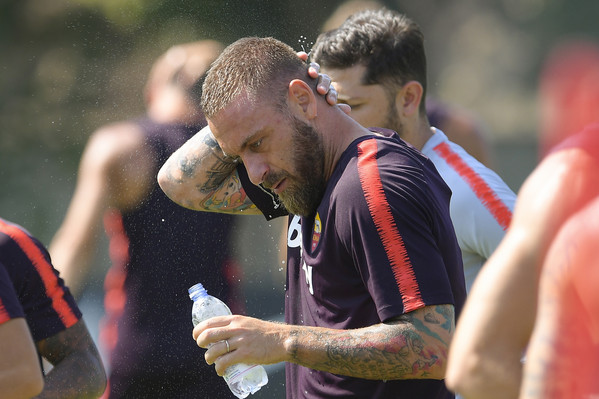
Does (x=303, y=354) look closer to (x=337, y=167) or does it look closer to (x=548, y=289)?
(x=337, y=167)

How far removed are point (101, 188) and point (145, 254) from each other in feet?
1.04

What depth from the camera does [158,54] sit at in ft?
26.2

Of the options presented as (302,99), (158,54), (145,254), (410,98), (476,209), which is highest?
(302,99)

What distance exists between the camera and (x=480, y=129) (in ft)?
13.8

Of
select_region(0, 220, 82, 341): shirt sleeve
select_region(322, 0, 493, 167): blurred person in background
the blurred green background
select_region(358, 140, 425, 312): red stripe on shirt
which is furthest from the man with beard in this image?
select_region(322, 0, 493, 167): blurred person in background

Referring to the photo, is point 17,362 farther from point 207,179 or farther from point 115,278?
point 115,278

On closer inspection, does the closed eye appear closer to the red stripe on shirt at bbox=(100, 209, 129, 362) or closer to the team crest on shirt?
the team crest on shirt

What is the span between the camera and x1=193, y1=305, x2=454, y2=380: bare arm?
2.10 metres

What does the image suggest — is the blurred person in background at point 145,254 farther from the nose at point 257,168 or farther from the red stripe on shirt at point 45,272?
the nose at point 257,168

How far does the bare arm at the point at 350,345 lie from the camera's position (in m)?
2.10

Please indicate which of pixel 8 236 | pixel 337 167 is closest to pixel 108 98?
pixel 8 236

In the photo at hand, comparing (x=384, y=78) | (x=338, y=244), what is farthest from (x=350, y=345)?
(x=384, y=78)

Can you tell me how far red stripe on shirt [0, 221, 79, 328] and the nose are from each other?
861 mm

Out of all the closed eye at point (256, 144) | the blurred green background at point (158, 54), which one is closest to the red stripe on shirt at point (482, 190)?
the closed eye at point (256, 144)
